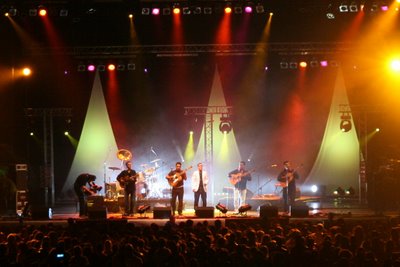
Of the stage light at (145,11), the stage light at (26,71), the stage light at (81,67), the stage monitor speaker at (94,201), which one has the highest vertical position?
the stage light at (145,11)

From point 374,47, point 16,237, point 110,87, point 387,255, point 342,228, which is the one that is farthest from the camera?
point 110,87

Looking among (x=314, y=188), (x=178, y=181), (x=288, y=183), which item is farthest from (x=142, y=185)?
(x=314, y=188)

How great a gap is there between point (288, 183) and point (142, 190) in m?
5.69

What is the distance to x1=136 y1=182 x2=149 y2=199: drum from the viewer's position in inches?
820

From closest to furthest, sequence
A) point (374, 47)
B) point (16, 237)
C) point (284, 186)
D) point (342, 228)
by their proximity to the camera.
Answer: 1. point (16, 237)
2. point (342, 228)
3. point (284, 186)
4. point (374, 47)

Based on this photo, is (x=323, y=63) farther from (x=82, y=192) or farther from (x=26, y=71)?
(x=26, y=71)

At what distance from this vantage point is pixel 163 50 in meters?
21.4

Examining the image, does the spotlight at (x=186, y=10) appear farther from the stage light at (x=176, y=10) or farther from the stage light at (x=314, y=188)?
the stage light at (x=314, y=188)

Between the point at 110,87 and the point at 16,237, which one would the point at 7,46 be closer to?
the point at 110,87

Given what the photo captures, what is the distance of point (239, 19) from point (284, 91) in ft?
13.6

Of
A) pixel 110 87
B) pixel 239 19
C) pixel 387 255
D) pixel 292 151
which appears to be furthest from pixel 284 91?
pixel 387 255

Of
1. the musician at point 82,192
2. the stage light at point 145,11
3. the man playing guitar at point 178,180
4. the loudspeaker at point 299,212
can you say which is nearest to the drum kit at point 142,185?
Answer: the musician at point 82,192

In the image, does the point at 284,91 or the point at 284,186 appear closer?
the point at 284,186

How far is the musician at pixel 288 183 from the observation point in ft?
63.3
